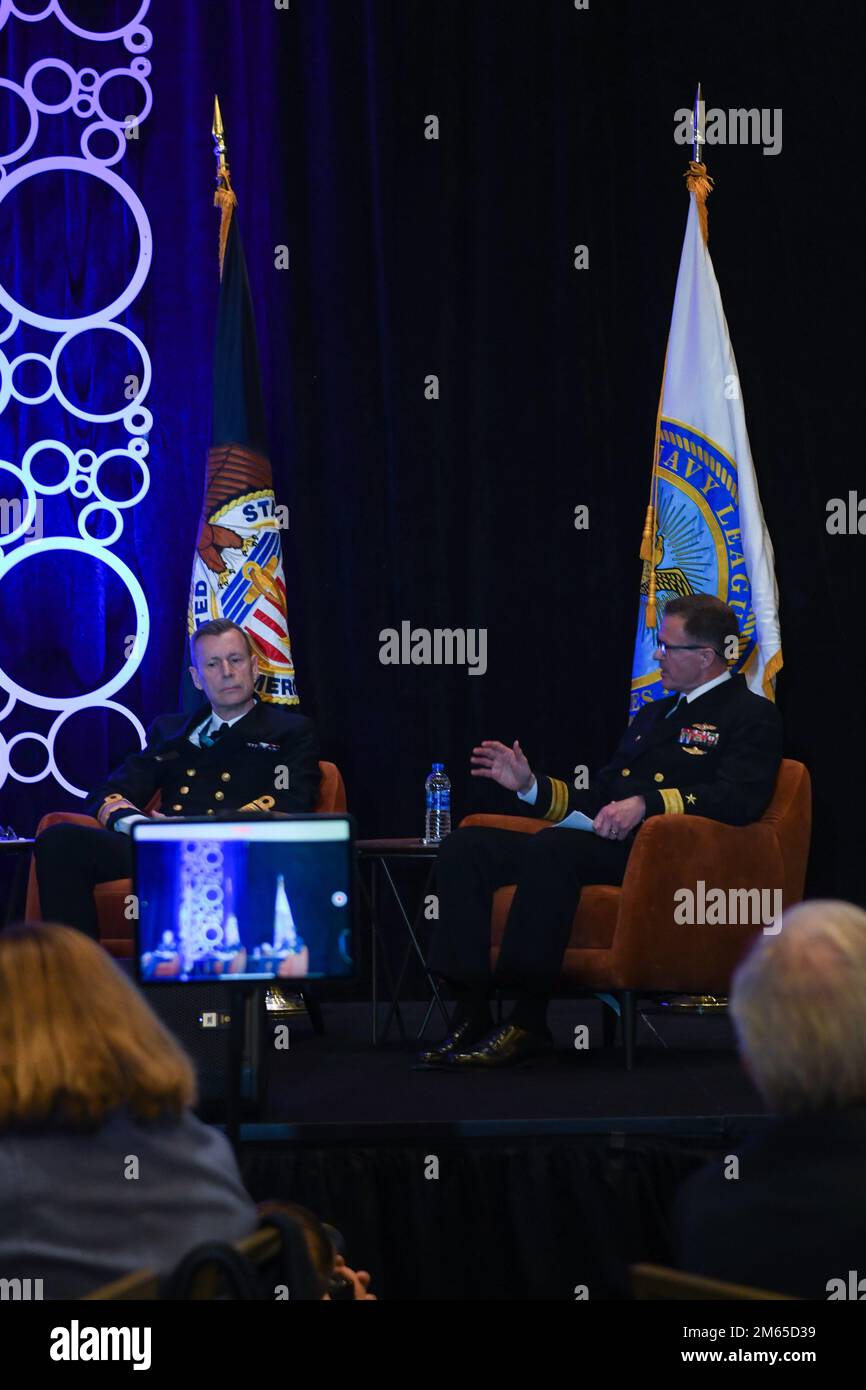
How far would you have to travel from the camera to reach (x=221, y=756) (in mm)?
5031

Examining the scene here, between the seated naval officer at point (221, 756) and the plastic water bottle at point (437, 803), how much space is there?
1.74 feet

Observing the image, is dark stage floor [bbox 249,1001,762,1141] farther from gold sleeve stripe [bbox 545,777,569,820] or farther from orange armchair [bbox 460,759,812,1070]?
gold sleeve stripe [bbox 545,777,569,820]

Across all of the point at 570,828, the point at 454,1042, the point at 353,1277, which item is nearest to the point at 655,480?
the point at 570,828

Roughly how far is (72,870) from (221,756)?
2.22 ft

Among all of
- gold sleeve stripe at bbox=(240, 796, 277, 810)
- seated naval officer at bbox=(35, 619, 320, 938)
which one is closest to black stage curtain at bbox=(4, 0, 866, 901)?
seated naval officer at bbox=(35, 619, 320, 938)

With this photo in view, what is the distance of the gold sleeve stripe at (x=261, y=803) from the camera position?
487cm

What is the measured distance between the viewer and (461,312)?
229 inches

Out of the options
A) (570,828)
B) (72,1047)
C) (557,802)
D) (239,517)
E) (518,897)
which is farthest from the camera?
(239,517)

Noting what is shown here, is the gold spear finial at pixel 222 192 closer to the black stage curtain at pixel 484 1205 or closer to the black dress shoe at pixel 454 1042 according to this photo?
the black dress shoe at pixel 454 1042

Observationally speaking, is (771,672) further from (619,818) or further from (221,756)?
(221,756)

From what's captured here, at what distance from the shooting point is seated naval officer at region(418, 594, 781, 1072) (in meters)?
4.22

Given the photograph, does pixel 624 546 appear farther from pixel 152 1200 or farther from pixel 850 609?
pixel 152 1200

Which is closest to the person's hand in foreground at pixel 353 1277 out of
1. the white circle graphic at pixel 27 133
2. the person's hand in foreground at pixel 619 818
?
the person's hand in foreground at pixel 619 818

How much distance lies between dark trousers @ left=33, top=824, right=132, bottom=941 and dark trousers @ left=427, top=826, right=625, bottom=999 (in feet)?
3.08
